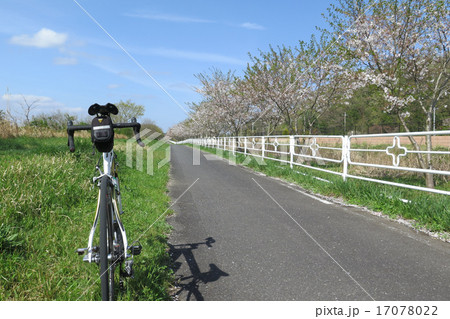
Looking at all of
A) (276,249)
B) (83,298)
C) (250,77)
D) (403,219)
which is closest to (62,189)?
(83,298)

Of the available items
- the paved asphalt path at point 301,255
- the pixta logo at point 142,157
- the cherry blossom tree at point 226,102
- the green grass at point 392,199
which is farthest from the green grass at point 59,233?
the cherry blossom tree at point 226,102

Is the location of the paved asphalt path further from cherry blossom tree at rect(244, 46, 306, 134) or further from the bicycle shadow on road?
cherry blossom tree at rect(244, 46, 306, 134)

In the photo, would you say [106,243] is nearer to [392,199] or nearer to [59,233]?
[59,233]

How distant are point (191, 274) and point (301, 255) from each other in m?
1.30

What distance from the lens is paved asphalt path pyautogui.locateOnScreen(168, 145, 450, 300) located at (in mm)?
2707

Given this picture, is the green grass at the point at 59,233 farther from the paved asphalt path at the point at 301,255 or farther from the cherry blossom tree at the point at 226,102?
the cherry blossom tree at the point at 226,102

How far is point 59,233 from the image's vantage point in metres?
3.78

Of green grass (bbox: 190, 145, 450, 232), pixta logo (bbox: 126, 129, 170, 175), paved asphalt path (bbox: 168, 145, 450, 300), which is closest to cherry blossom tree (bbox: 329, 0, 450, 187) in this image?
green grass (bbox: 190, 145, 450, 232)

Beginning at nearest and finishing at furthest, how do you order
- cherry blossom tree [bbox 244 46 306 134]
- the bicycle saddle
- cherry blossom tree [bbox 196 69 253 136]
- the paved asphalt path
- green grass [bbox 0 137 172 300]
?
the bicycle saddle, green grass [bbox 0 137 172 300], the paved asphalt path, cherry blossom tree [bbox 244 46 306 134], cherry blossom tree [bbox 196 69 253 136]

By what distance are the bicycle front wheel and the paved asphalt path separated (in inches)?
28.1

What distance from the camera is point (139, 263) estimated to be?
122 inches

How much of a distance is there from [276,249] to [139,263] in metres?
1.62

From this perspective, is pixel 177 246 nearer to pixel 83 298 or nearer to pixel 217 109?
pixel 83 298

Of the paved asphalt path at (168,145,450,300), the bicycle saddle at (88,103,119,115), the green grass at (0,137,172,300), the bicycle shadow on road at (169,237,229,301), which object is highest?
the bicycle saddle at (88,103,119,115)
